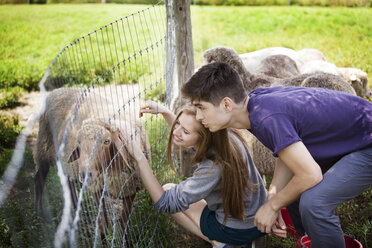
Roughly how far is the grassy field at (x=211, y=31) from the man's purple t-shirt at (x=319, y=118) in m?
3.28

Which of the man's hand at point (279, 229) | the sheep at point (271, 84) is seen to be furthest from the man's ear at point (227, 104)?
the sheep at point (271, 84)

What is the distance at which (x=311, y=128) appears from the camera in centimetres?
241

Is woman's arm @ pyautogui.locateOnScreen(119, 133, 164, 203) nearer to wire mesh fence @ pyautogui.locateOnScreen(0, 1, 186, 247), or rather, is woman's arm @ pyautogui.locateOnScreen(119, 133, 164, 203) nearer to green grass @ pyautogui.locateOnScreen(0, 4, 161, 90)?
wire mesh fence @ pyautogui.locateOnScreen(0, 1, 186, 247)

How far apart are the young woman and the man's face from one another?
198 mm

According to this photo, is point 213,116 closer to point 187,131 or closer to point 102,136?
point 187,131

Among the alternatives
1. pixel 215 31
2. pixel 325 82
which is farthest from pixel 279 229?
pixel 215 31

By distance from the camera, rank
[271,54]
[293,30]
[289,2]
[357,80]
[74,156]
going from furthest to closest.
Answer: [289,2] → [293,30] → [271,54] → [357,80] → [74,156]

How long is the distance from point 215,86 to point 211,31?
9078 mm

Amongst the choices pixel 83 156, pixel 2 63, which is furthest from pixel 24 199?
pixel 2 63

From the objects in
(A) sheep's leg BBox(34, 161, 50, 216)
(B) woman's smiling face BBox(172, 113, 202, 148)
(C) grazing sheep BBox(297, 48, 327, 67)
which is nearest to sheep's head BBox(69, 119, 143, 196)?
(B) woman's smiling face BBox(172, 113, 202, 148)

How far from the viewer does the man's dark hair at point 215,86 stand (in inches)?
95.7

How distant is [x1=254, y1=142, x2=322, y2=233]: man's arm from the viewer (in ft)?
7.18

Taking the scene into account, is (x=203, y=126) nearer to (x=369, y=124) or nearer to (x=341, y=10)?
(x=369, y=124)

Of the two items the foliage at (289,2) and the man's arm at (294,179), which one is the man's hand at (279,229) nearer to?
the man's arm at (294,179)
